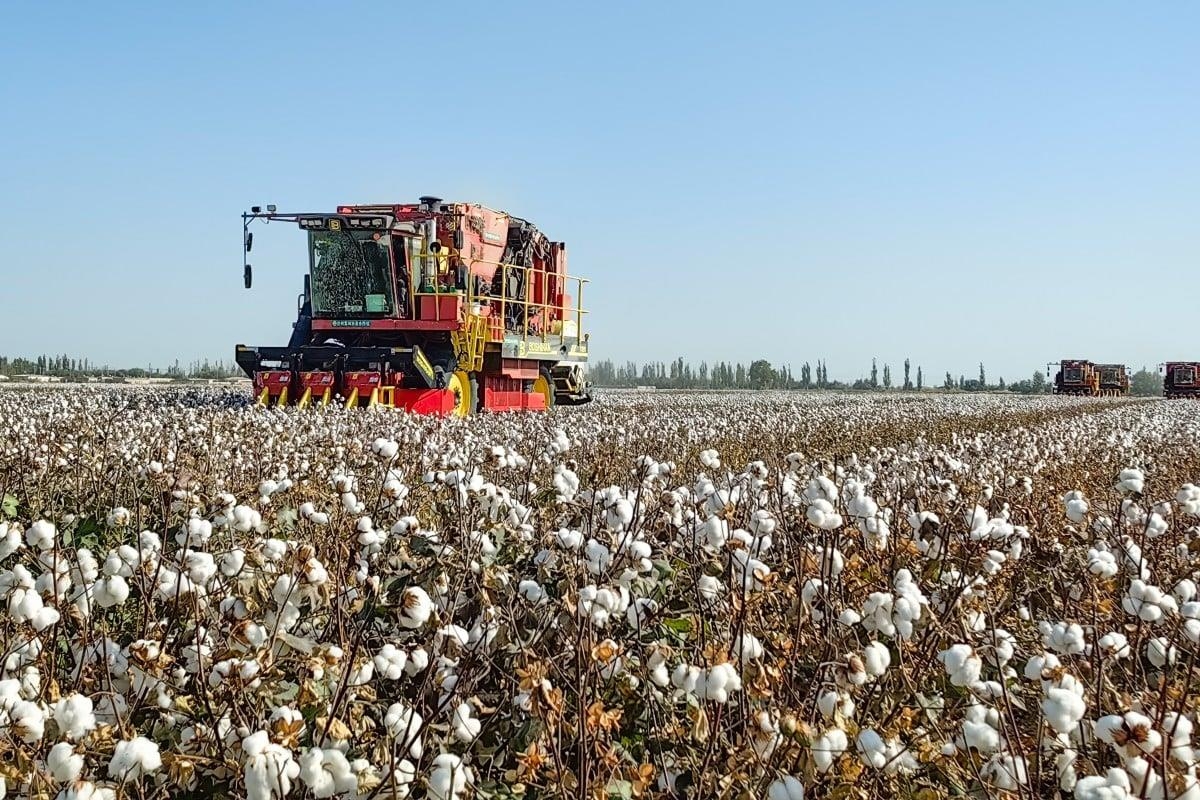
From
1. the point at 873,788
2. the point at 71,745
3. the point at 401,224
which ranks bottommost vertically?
the point at 873,788

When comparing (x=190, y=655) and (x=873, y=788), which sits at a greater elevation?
(x=190, y=655)

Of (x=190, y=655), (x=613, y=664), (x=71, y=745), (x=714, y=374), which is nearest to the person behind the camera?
(x=71, y=745)

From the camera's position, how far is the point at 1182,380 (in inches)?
2453

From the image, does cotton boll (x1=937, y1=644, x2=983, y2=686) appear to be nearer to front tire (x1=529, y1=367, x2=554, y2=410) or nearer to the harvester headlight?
the harvester headlight

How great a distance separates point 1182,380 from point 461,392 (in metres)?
56.1

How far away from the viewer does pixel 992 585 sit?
4.83 metres

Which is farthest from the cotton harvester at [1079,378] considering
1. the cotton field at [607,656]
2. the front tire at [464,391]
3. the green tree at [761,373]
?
the cotton field at [607,656]

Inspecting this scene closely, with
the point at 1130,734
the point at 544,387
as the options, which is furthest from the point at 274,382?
the point at 1130,734

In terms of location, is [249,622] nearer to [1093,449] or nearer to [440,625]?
[440,625]

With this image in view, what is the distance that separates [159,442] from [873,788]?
7.54 meters

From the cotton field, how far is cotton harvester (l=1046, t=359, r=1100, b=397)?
6461cm

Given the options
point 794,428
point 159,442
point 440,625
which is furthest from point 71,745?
point 794,428

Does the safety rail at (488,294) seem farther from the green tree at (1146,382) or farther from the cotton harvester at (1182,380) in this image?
the green tree at (1146,382)

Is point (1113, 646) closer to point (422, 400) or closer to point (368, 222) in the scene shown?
point (422, 400)
